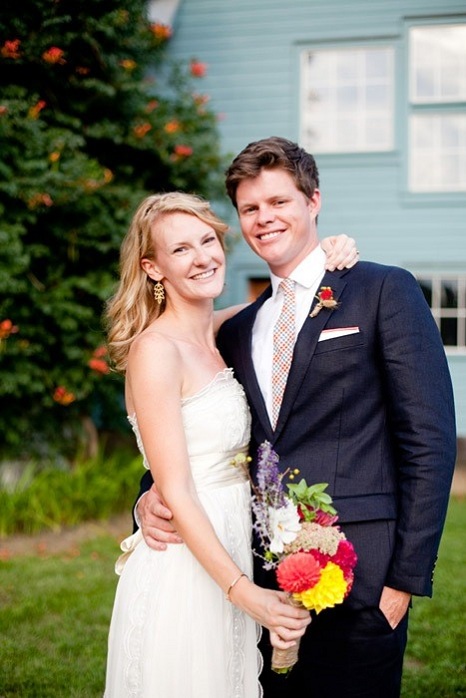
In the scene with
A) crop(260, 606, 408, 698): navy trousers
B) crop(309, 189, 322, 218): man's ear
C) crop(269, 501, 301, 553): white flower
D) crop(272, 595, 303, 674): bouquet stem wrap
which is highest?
crop(309, 189, 322, 218): man's ear

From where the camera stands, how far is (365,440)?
2811 mm

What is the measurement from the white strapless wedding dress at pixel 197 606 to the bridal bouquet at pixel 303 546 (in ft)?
1.34

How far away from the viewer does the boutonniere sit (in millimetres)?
2893

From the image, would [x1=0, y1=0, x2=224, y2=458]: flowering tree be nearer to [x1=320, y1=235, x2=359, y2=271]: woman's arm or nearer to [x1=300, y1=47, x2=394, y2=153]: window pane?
[x1=300, y1=47, x2=394, y2=153]: window pane

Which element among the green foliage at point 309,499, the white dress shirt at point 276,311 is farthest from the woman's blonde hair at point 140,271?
the green foliage at point 309,499

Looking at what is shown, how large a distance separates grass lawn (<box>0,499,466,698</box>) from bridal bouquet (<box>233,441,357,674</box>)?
258cm

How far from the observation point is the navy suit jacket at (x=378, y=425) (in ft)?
8.84

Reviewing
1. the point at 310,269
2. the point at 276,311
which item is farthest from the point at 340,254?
the point at 276,311

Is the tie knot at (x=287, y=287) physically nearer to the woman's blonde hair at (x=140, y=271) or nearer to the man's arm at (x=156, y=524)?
the woman's blonde hair at (x=140, y=271)

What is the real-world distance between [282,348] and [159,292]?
2.00 feet

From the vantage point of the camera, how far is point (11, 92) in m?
7.98

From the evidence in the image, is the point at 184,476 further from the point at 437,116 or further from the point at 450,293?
the point at 437,116

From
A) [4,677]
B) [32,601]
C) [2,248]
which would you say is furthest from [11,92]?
[4,677]

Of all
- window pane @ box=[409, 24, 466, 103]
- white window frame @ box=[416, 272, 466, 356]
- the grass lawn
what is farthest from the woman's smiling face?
window pane @ box=[409, 24, 466, 103]
